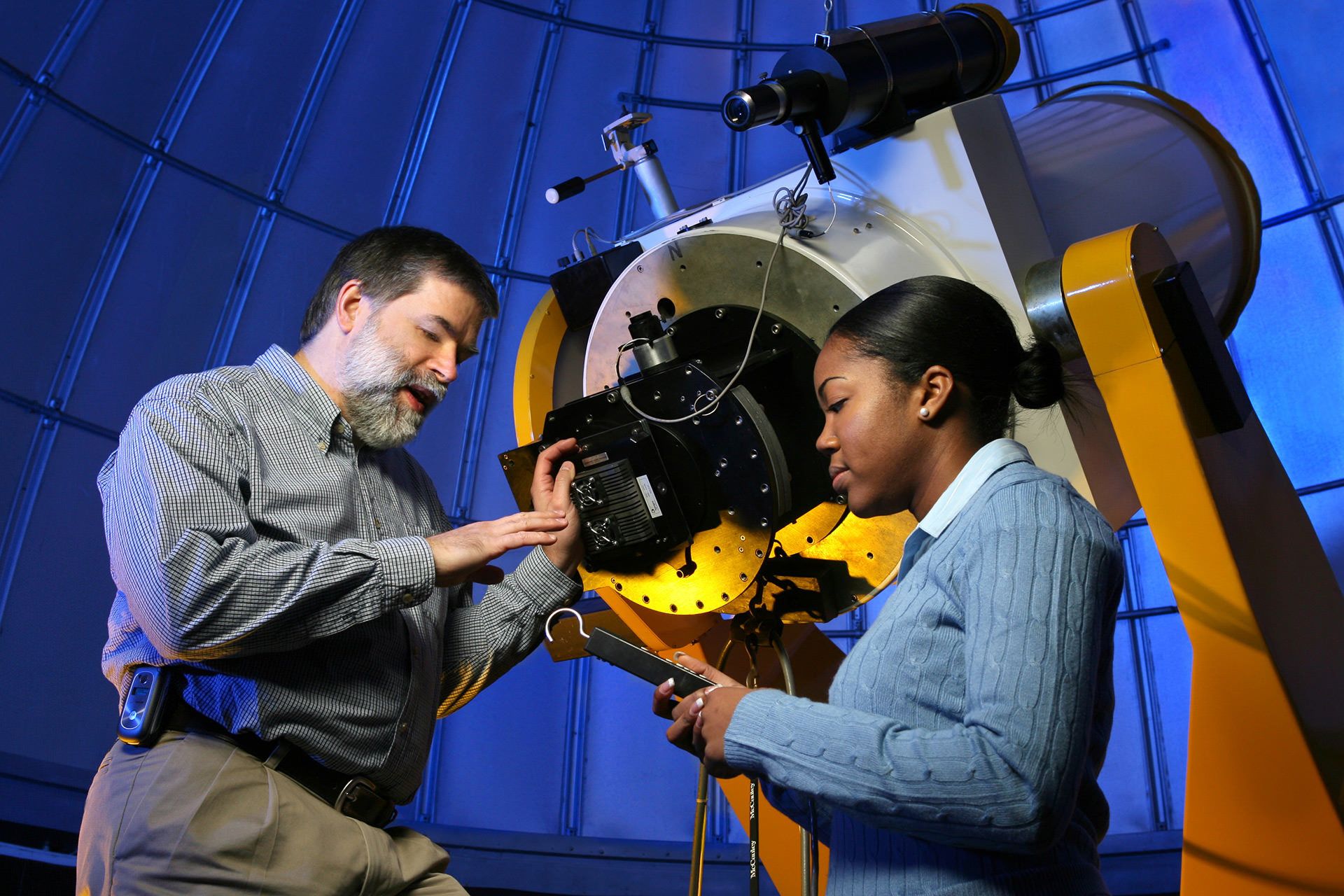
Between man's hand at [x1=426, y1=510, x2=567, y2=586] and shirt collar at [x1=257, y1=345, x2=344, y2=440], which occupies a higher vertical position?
shirt collar at [x1=257, y1=345, x2=344, y2=440]

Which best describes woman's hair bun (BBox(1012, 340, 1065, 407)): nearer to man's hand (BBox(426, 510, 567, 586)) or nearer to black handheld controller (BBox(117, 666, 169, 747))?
man's hand (BBox(426, 510, 567, 586))

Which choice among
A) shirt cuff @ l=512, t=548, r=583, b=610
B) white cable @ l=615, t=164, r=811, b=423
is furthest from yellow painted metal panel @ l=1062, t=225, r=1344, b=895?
shirt cuff @ l=512, t=548, r=583, b=610

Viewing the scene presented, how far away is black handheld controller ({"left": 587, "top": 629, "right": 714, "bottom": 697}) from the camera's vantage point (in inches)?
70.0

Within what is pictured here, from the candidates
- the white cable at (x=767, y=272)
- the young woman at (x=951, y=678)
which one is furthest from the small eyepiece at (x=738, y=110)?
the young woman at (x=951, y=678)

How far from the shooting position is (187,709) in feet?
6.86

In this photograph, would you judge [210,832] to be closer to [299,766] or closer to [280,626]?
[299,766]

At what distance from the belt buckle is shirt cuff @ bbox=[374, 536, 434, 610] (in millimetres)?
376

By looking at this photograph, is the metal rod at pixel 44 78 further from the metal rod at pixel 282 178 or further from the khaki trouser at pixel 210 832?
the khaki trouser at pixel 210 832

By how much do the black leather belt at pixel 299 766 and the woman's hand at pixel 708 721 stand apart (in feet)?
2.57

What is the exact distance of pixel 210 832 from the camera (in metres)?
1.94

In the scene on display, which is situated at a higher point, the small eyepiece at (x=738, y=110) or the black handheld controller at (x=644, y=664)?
the small eyepiece at (x=738, y=110)

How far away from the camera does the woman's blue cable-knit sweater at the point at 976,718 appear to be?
1.32 meters

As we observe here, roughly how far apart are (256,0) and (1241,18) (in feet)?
A: 23.4

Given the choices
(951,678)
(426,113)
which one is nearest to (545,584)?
(951,678)
